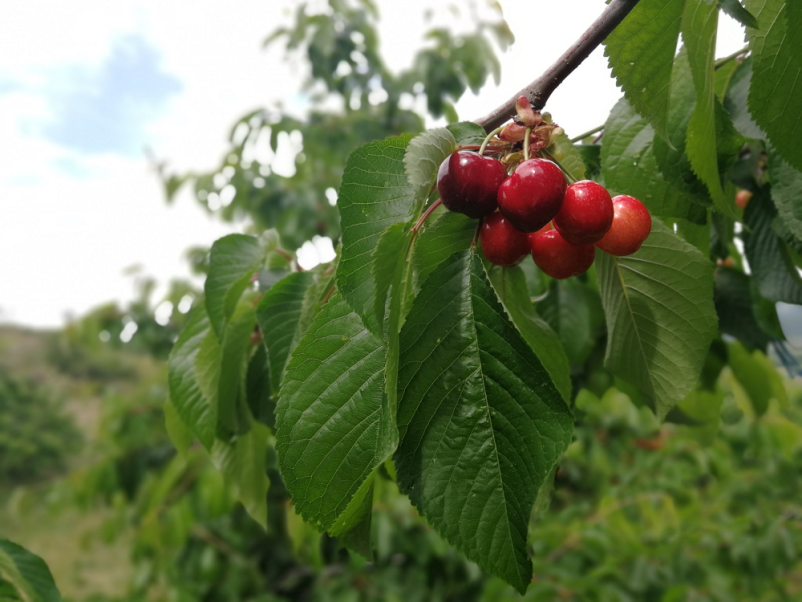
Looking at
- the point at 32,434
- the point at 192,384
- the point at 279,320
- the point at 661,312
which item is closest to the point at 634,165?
the point at 661,312

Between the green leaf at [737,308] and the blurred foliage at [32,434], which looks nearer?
the green leaf at [737,308]

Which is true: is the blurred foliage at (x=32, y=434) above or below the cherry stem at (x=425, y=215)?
above

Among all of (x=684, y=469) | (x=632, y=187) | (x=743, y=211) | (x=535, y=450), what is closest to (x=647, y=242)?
(x=632, y=187)

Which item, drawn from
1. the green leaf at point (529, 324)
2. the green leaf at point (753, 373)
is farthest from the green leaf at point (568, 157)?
the green leaf at point (753, 373)

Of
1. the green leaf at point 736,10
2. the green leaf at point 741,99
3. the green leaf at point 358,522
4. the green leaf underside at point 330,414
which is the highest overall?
the green leaf at point 741,99

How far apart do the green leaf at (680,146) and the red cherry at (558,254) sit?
0.55ft

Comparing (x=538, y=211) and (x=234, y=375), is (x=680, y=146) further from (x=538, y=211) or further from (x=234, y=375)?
(x=234, y=375)

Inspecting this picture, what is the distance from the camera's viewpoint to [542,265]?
0.49 metres

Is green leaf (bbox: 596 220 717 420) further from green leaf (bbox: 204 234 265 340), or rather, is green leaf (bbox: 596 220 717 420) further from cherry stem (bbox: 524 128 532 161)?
green leaf (bbox: 204 234 265 340)

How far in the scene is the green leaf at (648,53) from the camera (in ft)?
1.45

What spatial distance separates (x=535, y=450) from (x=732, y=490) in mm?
3186

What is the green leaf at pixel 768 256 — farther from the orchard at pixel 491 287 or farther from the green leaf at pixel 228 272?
the green leaf at pixel 228 272

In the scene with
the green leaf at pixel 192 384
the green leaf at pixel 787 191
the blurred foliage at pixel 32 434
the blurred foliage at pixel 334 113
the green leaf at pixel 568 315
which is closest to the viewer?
the green leaf at pixel 787 191

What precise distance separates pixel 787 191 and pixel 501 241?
361 mm
